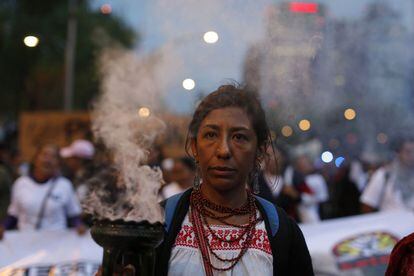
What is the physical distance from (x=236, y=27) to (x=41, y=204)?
320 cm

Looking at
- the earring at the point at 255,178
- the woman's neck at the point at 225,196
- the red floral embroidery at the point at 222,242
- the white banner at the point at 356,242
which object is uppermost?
the earring at the point at 255,178

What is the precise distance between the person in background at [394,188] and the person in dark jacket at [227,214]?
4.75 metres

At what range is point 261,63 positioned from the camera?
4754 millimetres

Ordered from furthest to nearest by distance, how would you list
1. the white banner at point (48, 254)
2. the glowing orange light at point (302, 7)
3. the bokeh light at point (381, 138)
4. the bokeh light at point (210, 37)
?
the bokeh light at point (381, 138)
the white banner at point (48, 254)
the glowing orange light at point (302, 7)
the bokeh light at point (210, 37)

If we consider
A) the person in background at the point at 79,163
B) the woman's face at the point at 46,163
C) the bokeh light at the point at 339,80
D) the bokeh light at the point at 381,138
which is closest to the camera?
the woman's face at the point at 46,163

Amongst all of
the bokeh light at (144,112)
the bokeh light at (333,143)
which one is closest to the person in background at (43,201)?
the bokeh light at (144,112)

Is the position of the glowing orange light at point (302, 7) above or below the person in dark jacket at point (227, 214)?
above

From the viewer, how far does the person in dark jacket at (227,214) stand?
3297 millimetres

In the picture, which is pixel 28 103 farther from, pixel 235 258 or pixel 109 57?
pixel 235 258

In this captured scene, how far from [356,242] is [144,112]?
2.68 m

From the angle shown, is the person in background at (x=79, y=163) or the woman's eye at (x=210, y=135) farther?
the person in background at (x=79, y=163)

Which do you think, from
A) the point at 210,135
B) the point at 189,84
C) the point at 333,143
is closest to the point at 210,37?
the point at 189,84

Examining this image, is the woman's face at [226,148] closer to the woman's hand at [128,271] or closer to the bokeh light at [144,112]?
the woman's hand at [128,271]

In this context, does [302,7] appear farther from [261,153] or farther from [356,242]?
[261,153]
